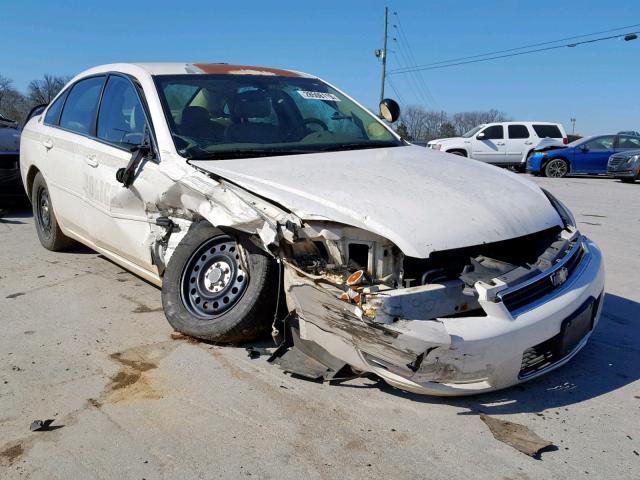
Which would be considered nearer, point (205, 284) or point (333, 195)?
point (333, 195)

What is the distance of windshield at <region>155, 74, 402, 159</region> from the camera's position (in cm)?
374

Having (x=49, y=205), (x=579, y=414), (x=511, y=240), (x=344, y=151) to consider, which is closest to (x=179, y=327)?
(x=344, y=151)

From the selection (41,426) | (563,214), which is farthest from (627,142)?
(41,426)

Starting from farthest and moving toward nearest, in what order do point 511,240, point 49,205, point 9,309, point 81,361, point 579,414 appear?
point 49,205 → point 9,309 → point 81,361 → point 511,240 → point 579,414

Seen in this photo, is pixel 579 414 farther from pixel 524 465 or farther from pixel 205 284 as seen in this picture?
pixel 205 284

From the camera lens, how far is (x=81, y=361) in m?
3.37

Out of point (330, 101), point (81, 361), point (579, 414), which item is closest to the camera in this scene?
point (579, 414)

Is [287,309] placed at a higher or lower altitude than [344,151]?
lower

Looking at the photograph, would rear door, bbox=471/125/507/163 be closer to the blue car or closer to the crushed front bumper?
the blue car

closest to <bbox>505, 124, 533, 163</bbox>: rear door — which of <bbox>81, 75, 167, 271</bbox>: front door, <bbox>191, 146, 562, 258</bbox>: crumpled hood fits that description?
<bbox>191, 146, 562, 258</bbox>: crumpled hood

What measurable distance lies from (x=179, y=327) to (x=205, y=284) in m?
0.28

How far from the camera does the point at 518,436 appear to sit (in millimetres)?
2621

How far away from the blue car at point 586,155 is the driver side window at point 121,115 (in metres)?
15.3

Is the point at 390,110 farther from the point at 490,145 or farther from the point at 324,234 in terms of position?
the point at 490,145
